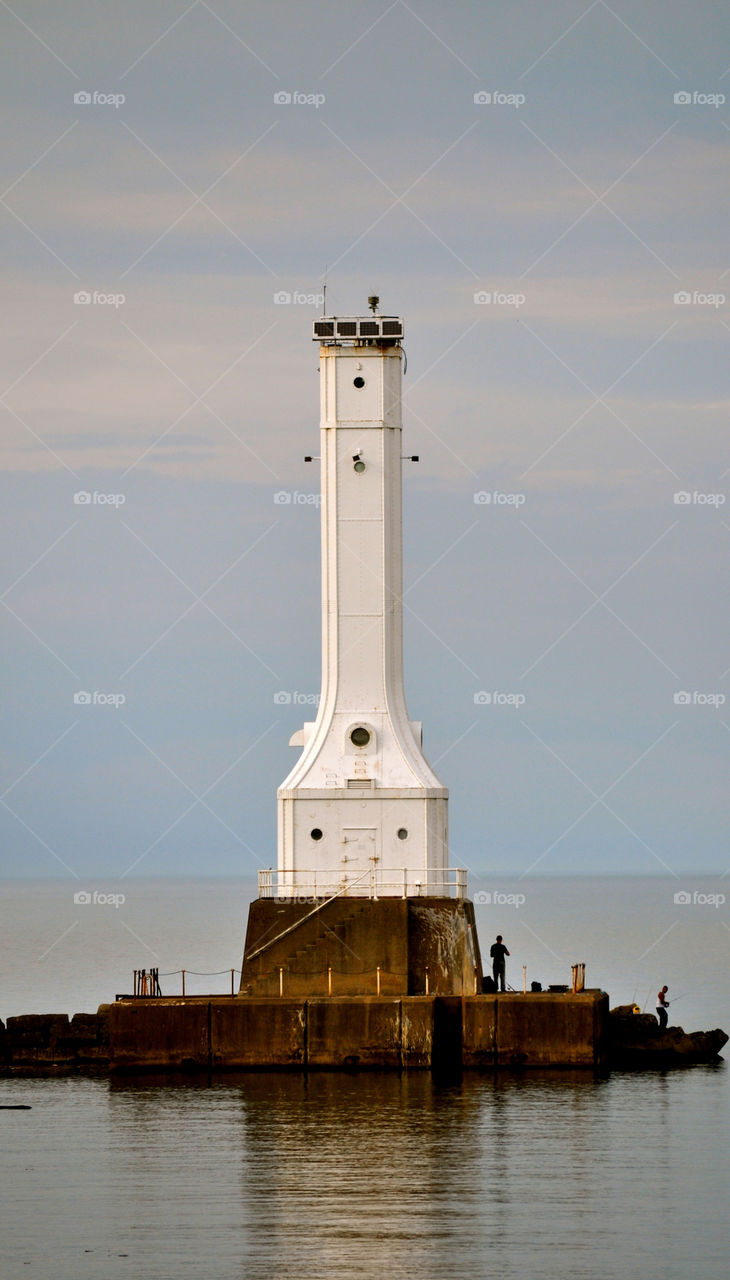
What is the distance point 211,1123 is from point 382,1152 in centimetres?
471

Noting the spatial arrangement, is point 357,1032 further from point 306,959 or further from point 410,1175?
point 410,1175

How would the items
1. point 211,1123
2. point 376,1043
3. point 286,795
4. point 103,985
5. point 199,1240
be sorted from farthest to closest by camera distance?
1. point 103,985
2. point 286,795
3. point 376,1043
4. point 211,1123
5. point 199,1240

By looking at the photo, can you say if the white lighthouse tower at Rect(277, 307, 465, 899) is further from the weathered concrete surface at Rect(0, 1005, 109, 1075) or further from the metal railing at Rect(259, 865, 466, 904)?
the weathered concrete surface at Rect(0, 1005, 109, 1075)

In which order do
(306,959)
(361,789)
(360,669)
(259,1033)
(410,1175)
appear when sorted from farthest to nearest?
1. (360,669)
2. (361,789)
3. (306,959)
4. (259,1033)
5. (410,1175)

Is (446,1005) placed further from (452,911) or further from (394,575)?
(394,575)

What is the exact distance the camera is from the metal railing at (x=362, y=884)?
161ft

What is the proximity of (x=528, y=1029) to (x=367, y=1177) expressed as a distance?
10309 mm

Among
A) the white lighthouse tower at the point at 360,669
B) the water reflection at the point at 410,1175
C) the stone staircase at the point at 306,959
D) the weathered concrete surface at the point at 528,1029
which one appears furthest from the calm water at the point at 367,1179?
the white lighthouse tower at the point at 360,669

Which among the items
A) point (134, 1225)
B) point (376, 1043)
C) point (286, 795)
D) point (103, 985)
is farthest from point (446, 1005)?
point (103, 985)

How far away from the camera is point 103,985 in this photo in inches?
3270

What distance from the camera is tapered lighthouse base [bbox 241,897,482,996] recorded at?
47.8 meters

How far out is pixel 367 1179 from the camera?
121 feet

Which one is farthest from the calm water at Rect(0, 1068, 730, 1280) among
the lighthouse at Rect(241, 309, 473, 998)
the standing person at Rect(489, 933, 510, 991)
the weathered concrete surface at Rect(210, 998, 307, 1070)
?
the standing person at Rect(489, 933, 510, 991)

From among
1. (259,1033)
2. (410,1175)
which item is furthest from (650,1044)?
(410,1175)
